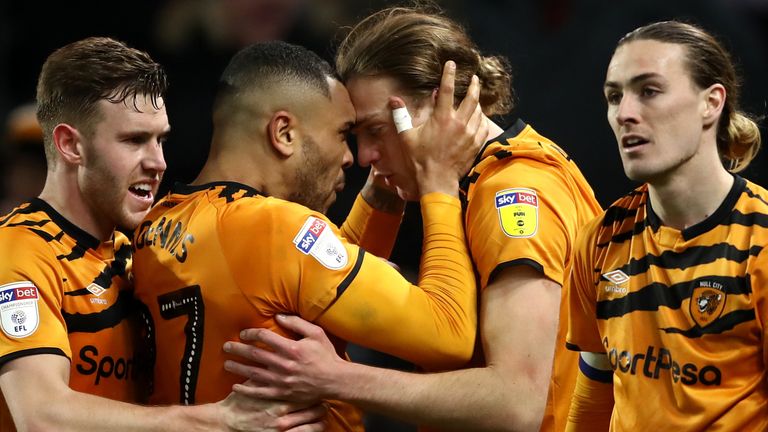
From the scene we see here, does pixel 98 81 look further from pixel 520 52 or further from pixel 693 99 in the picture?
pixel 520 52

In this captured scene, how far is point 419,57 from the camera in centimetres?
397

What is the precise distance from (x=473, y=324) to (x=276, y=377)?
67cm

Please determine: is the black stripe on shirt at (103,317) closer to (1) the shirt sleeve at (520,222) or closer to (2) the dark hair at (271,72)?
(2) the dark hair at (271,72)

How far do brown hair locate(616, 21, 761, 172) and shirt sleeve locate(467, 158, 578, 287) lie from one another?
0.60m

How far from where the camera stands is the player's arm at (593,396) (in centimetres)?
393

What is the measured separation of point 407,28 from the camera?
405cm

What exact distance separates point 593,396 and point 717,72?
4.13 feet

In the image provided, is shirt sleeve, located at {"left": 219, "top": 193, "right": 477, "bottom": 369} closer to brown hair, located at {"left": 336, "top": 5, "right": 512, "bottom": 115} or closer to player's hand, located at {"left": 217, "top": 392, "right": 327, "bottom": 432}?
player's hand, located at {"left": 217, "top": 392, "right": 327, "bottom": 432}

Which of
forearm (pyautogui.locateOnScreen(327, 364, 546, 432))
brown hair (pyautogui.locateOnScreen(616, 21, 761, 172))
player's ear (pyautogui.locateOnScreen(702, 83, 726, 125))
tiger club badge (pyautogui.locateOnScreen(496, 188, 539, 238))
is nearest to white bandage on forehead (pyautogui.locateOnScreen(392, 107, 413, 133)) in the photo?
tiger club badge (pyautogui.locateOnScreen(496, 188, 539, 238))

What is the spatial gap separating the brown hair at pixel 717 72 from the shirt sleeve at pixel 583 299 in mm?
541

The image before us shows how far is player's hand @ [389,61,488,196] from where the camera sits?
3785mm

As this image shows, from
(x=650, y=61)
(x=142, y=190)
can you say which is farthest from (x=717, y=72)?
(x=142, y=190)

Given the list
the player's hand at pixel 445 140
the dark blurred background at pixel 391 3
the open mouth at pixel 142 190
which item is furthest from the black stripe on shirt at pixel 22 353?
the dark blurred background at pixel 391 3

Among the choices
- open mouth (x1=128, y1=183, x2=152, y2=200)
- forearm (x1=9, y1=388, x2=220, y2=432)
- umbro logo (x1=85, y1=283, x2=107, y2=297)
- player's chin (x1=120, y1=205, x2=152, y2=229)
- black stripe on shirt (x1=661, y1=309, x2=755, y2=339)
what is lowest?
forearm (x1=9, y1=388, x2=220, y2=432)
